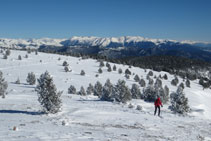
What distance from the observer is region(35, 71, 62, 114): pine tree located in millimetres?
17812

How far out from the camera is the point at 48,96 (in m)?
18.2

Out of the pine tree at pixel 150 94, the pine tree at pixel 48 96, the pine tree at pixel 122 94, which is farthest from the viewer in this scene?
the pine tree at pixel 150 94

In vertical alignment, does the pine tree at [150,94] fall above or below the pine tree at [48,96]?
below

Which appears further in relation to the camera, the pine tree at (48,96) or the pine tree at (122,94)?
the pine tree at (122,94)

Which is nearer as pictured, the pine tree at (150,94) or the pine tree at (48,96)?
the pine tree at (48,96)

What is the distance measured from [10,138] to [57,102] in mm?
7992

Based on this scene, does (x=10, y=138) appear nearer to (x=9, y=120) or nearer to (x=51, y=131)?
(x=51, y=131)

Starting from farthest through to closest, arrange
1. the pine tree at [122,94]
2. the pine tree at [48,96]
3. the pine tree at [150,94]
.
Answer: the pine tree at [150,94]
the pine tree at [122,94]
the pine tree at [48,96]

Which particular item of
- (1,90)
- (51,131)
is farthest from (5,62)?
(51,131)

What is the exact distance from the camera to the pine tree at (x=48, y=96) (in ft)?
58.4

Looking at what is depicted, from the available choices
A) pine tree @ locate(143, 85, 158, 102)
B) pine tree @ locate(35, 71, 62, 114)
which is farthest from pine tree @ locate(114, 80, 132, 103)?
pine tree @ locate(143, 85, 158, 102)

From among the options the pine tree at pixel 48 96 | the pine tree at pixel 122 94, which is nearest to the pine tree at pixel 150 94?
the pine tree at pixel 122 94

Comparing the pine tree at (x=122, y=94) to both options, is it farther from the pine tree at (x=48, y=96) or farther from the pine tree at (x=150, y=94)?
the pine tree at (x=150, y=94)

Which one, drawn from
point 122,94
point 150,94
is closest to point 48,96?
point 122,94
